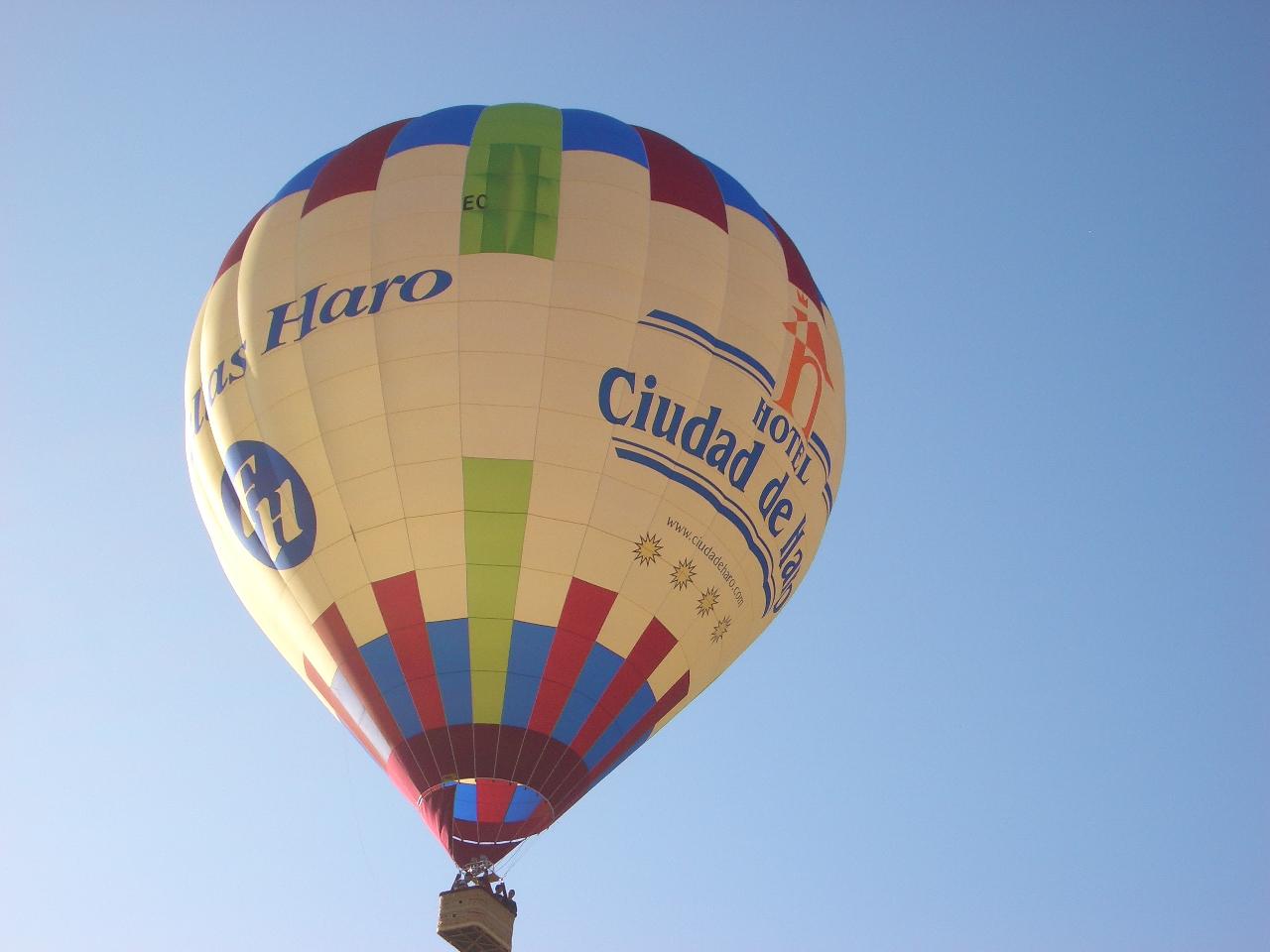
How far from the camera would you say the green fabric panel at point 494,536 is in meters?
12.5

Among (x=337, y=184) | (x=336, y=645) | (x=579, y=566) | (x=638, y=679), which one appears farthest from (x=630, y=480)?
(x=337, y=184)

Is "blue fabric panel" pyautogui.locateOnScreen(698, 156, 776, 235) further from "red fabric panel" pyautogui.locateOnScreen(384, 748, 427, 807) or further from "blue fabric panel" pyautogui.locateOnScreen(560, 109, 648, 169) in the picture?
"red fabric panel" pyautogui.locateOnScreen(384, 748, 427, 807)

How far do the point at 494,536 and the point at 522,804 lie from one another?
2010mm

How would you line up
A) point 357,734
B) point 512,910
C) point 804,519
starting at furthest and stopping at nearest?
point 804,519
point 357,734
point 512,910

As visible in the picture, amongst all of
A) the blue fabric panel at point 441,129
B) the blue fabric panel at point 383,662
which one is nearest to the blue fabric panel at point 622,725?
the blue fabric panel at point 383,662

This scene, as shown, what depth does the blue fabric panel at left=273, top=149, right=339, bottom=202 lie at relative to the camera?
14.1 metres

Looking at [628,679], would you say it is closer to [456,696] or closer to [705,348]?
[456,696]

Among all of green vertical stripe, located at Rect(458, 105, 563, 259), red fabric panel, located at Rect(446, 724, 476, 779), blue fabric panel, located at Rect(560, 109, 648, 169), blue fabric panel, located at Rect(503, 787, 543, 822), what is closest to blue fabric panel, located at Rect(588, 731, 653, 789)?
blue fabric panel, located at Rect(503, 787, 543, 822)

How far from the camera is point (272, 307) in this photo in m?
13.3

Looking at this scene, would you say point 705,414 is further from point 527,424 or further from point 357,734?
point 357,734

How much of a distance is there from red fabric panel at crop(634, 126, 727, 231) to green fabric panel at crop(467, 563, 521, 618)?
3.43 m

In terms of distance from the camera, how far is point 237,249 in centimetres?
1420

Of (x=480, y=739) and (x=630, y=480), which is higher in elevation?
(x=630, y=480)

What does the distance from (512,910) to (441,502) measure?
306 centimetres
